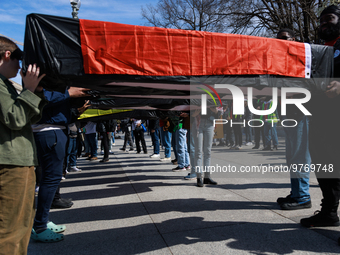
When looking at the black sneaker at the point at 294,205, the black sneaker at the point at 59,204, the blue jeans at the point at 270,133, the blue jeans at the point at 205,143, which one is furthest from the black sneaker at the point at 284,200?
the blue jeans at the point at 270,133

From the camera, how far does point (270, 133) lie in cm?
1056

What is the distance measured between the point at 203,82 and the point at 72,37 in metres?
1.25

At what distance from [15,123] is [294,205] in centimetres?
340

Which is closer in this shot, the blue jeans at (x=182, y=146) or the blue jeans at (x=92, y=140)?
the blue jeans at (x=182, y=146)

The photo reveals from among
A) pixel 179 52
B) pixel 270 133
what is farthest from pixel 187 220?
pixel 270 133

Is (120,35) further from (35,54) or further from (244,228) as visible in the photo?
(244,228)

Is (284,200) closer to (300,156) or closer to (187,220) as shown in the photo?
(300,156)

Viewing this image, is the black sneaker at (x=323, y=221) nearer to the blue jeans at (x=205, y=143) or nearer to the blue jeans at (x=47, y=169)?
the blue jeans at (x=205, y=143)

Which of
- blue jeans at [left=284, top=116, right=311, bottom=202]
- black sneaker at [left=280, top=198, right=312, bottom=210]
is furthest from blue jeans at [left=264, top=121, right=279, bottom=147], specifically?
black sneaker at [left=280, top=198, right=312, bottom=210]

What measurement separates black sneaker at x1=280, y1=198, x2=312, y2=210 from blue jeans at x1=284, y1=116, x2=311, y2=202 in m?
0.05

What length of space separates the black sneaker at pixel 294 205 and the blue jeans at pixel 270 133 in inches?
265

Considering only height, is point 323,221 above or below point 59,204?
above

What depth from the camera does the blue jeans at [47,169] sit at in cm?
310

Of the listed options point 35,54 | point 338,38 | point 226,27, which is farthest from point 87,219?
point 226,27
